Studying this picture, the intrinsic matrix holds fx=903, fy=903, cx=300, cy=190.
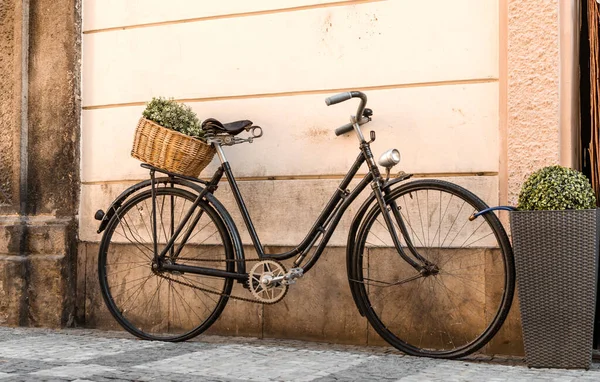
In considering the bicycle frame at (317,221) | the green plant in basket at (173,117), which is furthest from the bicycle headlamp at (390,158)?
A: the green plant in basket at (173,117)

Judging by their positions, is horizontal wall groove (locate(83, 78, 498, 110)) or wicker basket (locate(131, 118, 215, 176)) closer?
horizontal wall groove (locate(83, 78, 498, 110))

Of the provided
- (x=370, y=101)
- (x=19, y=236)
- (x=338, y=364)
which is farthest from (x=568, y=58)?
(x=19, y=236)

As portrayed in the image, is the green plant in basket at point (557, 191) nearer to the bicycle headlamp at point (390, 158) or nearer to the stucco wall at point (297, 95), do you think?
the stucco wall at point (297, 95)

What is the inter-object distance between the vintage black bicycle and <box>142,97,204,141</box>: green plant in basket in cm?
9

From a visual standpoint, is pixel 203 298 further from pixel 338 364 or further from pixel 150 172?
pixel 338 364

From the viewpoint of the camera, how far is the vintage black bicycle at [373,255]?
4.86m

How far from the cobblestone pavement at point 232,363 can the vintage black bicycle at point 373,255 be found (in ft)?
0.70

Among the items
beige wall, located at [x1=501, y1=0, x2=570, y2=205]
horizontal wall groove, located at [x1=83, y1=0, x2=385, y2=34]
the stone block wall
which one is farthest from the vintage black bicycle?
horizontal wall groove, located at [x1=83, y1=0, x2=385, y2=34]

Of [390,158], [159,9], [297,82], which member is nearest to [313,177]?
[297,82]

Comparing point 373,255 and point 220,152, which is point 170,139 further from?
point 373,255

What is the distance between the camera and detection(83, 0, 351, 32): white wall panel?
5.75m

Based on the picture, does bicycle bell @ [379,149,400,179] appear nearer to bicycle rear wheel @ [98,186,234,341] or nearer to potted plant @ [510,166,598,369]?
potted plant @ [510,166,598,369]

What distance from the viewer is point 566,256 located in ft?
14.3

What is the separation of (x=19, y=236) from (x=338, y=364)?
282 cm
